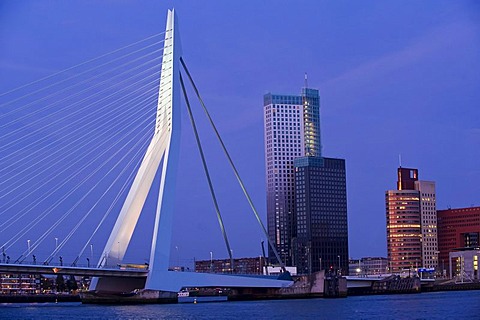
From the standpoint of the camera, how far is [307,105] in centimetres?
13575

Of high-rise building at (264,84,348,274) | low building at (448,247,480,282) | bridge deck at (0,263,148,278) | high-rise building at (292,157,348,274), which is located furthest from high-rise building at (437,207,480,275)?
bridge deck at (0,263,148,278)

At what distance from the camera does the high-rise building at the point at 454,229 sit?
5182 inches

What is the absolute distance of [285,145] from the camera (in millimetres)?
132625

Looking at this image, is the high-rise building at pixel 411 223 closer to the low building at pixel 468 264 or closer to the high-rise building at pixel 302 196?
the high-rise building at pixel 302 196

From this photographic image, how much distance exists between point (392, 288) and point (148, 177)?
46139 millimetres

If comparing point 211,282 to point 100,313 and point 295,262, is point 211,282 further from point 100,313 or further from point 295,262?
point 295,262

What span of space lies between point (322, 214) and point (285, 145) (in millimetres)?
14855

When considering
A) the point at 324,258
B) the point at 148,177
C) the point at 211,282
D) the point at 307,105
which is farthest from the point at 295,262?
the point at 148,177

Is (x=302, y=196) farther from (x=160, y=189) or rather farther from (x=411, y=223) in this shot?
(x=160, y=189)

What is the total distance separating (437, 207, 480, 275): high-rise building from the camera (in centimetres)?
13162

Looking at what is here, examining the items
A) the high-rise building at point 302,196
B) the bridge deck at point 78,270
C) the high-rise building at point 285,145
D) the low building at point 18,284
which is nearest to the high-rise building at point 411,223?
the high-rise building at point 302,196

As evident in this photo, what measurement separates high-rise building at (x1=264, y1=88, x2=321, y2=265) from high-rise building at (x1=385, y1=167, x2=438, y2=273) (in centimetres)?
1298

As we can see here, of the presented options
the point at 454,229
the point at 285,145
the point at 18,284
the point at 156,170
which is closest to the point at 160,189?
the point at 156,170

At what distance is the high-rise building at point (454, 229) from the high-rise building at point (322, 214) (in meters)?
18.2
